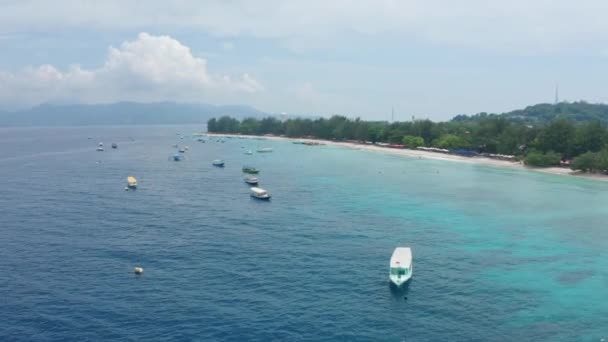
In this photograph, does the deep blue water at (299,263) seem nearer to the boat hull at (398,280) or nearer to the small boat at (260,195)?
the boat hull at (398,280)

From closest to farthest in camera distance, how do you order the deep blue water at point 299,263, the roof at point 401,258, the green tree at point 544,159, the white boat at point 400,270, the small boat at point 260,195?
the deep blue water at point 299,263, the white boat at point 400,270, the roof at point 401,258, the small boat at point 260,195, the green tree at point 544,159

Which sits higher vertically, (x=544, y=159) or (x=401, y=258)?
(x=544, y=159)

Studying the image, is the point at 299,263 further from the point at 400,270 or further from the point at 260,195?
the point at 260,195

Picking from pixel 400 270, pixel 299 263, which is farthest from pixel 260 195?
pixel 400 270

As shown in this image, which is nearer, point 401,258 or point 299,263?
point 401,258

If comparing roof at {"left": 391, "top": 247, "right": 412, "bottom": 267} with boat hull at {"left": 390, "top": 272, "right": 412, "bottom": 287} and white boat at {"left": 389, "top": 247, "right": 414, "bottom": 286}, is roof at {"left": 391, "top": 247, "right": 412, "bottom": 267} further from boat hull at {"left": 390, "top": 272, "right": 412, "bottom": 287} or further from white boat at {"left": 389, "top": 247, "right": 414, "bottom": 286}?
boat hull at {"left": 390, "top": 272, "right": 412, "bottom": 287}

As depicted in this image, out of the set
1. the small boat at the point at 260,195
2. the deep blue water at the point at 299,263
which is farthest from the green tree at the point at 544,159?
the small boat at the point at 260,195

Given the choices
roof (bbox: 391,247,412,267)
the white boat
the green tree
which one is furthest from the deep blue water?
the green tree
